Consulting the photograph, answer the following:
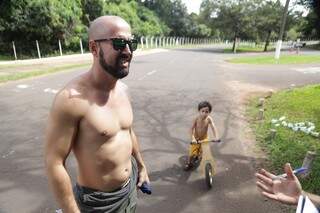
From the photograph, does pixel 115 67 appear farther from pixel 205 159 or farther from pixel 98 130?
pixel 205 159

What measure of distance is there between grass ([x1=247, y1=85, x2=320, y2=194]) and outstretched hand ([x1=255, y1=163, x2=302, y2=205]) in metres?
2.71

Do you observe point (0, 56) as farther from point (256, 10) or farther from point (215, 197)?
point (256, 10)

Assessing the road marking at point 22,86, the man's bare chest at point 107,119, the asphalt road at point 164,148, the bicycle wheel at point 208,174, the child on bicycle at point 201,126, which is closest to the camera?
the man's bare chest at point 107,119

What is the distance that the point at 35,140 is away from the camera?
6926 millimetres

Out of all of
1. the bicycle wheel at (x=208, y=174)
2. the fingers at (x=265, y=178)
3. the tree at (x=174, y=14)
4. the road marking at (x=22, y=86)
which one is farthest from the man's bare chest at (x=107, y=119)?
the tree at (x=174, y=14)

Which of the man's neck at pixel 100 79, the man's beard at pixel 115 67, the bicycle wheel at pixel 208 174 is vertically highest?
the man's beard at pixel 115 67

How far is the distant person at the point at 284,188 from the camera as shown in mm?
2496

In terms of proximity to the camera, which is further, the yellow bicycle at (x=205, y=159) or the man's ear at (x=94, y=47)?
the yellow bicycle at (x=205, y=159)

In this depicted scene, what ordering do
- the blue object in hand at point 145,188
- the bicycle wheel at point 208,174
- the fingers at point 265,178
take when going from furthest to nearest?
the bicycle wheel at point 208,174
the blue object in hand at point 145,188
the fingers at point 265,178

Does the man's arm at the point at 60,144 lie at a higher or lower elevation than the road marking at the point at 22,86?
higher

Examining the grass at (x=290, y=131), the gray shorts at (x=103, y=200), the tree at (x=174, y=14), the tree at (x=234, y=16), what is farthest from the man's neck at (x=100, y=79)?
the tree at (x=174, y=14)

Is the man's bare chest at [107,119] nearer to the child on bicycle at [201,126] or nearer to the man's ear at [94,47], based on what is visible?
the man's ear at [94,47]

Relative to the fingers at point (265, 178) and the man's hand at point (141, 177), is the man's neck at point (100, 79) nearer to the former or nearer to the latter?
the man's hand at point (141, 177)

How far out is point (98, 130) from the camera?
90.9 inches
